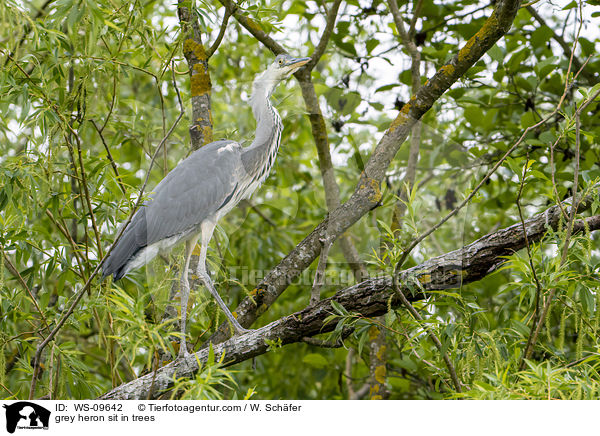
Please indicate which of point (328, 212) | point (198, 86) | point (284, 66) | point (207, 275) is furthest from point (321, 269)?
point (198, 86)

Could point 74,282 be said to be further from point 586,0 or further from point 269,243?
point 586,0

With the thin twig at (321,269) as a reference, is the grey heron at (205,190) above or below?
above

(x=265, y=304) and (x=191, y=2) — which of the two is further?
(x=265, y=304)

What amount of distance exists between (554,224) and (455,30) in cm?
134

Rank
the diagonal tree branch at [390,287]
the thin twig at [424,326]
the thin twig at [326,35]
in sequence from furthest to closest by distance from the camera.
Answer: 1. the thin twig at [326,35]
2. the diagonal tree branch at [390,287]
3. the thin twig at [424,326]

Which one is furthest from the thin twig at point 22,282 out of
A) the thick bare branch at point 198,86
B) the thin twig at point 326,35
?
the thin twig at point 326,35

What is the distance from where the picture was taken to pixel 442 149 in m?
2.28

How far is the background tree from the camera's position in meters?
1.59

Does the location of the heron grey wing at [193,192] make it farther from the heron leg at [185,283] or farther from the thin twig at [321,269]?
the thin twig at [321,269]

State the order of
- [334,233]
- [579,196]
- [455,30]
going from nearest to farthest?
[579,196] → [334,233] → [455,30]
